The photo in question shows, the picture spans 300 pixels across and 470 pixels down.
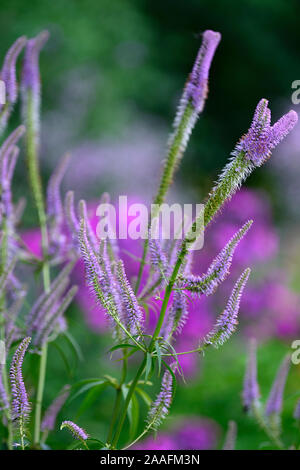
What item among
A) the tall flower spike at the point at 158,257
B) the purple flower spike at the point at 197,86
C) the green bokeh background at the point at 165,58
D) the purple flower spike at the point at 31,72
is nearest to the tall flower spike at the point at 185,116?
the purple flower spike at the point at 197,86

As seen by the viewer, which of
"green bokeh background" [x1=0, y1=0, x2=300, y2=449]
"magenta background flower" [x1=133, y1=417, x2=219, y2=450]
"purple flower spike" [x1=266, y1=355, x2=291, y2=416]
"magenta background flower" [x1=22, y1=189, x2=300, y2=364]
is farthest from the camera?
"green bokeh background" [x1=0, y1=0, x2=300, y2=449]

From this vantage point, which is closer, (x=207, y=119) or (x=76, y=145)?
(x=76, y=145)

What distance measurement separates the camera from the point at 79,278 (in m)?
3.22

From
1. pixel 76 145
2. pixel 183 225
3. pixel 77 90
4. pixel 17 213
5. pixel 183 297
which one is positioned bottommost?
pixel 183 297

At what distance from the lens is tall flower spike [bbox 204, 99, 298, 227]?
2.53 ft

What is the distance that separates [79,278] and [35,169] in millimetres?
2026

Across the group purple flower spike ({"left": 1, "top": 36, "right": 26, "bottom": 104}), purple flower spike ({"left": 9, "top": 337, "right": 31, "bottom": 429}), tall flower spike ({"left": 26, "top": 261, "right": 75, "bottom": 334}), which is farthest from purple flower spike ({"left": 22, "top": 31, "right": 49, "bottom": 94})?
purple flower spike ({"left": 9, "top": 337, "right": 31, "bottom": 429})

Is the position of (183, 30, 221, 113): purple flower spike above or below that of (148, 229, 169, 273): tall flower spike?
above

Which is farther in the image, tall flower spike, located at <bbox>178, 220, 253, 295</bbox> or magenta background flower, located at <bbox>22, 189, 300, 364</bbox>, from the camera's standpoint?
magenta background flower, located at <bbox>22, 189, 300, 364</bbox>

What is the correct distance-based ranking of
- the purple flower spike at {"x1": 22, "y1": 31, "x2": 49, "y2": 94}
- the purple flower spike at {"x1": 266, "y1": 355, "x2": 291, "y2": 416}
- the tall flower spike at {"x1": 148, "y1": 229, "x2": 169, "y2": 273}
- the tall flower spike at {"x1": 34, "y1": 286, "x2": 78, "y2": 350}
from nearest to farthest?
the tall flower spike at {"x1": 148, "y1": 229, "x2": 169, "y2": 273}
the tall flower spike at {"x1": 34, "y1": 286, "x2": 78, "y2": 350}
the purple flower spike at {"x1": 266, "y1": 355, "x2": 291, "y2": 416}
the purple flower spike at {"x1": 22, "y1": 31, "x2": 49, "y2": 94}

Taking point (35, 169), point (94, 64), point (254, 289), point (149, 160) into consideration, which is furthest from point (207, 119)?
point (35, 169)

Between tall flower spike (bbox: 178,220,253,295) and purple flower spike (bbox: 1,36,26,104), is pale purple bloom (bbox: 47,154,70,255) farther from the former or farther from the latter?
tall flower spike (bbox: 178,220,253,295)

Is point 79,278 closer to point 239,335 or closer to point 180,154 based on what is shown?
point 239,335

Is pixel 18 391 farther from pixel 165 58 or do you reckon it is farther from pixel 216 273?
pixel 165 58
